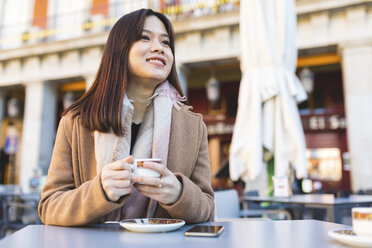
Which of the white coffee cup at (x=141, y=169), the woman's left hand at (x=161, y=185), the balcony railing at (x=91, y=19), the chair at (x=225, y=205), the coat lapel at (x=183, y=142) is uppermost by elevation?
the balcony railing at (x=91, y=19)

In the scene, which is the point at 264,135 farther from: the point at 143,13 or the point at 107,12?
Result: the point at 107,12

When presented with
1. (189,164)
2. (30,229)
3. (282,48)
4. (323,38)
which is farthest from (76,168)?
(323,38)

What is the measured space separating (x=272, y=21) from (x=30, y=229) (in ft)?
15.1

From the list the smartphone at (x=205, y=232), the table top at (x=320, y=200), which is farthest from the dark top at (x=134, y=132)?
the table top at (x=320, y=200)

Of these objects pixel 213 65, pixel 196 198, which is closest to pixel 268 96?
pixel 196 198

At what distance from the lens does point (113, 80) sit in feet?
4.72

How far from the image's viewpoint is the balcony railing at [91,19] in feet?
33.6

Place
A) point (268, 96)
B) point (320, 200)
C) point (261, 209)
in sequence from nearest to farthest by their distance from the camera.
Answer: point (320, 200), point (261, 209), point (268, 96)

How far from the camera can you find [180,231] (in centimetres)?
102

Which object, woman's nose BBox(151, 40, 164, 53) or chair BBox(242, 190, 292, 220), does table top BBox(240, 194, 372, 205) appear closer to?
chair BBox(242, 190, 292, 220)

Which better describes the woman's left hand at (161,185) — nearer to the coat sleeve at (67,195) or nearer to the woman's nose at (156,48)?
the coat sleeve at (67,195)

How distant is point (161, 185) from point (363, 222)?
565 millimetres

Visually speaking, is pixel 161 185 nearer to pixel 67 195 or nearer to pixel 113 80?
pixel 67 195

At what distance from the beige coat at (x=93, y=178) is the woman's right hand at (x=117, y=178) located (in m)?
0.03
